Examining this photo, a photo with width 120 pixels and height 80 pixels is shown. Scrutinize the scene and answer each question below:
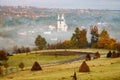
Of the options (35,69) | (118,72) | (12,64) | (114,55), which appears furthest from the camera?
(12,64)

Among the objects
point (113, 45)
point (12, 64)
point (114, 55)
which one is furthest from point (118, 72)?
point (113, 45)

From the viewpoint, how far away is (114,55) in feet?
383

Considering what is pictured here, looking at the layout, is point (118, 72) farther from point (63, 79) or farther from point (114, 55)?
point (114, 55)

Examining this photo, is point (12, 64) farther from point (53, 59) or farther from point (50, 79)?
point (50, 79)

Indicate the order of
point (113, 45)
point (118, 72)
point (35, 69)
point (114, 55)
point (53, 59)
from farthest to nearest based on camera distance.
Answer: point (113, 45), point (53, 59), point (114, 55), point (35, 69), point (118, 72)

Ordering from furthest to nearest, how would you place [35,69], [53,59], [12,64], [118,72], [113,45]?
1. [113,45]
2. [53,59]
3. [12,64]
4. [35,69]
5. [118,72]

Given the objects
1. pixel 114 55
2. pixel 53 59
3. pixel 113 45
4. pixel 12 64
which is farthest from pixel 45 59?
pixel 113 45

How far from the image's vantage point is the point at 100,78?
6794 cm

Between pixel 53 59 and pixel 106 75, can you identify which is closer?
pixel 106 75

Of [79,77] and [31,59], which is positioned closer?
[79,77]

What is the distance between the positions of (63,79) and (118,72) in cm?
1261

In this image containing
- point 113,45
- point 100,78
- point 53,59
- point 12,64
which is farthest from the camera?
point 113,45

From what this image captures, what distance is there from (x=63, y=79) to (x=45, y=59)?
79.4 meters

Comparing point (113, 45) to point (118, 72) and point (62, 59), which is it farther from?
point (118, 72)
